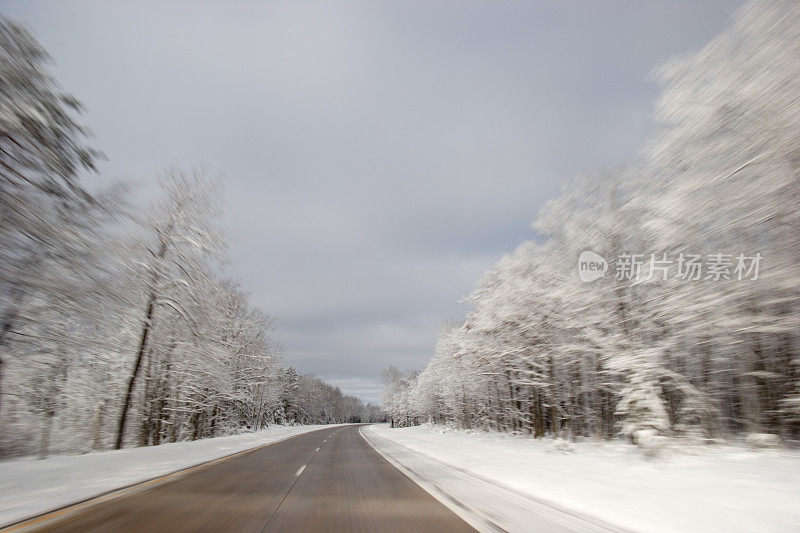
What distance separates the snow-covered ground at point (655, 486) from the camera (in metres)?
5.95

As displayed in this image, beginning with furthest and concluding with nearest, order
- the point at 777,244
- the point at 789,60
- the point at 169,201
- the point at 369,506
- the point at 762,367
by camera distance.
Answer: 1. the point at 169,201
2. the point at 762,367
3. the point at 777,244
4. the point at 789,60
5. the point at 369,506

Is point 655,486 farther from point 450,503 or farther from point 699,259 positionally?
point 699,259

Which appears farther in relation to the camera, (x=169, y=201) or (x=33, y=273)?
(x=169, y=201)

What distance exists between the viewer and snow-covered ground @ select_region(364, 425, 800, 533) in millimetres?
5945

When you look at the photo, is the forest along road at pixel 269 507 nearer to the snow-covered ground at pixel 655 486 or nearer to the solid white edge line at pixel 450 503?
the solid white edge line at pixel 450 503

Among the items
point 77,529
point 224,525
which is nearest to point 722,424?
point 224,525

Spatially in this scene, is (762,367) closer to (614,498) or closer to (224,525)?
(614,498)

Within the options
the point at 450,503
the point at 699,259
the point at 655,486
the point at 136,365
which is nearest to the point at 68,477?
the point at 450,503

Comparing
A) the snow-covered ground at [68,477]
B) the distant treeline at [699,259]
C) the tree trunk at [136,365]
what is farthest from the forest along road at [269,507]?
the tree trunk at [136,365]

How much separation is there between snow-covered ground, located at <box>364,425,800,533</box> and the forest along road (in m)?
1.08


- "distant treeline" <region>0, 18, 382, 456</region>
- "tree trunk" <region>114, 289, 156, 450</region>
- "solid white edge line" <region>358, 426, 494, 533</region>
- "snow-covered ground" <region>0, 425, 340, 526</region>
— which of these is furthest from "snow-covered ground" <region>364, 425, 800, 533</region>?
"tree trunk" <region>114, 289, 156, 450</region>

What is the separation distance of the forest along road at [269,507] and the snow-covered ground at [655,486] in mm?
1082

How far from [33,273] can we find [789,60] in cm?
1775

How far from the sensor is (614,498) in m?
7.48
